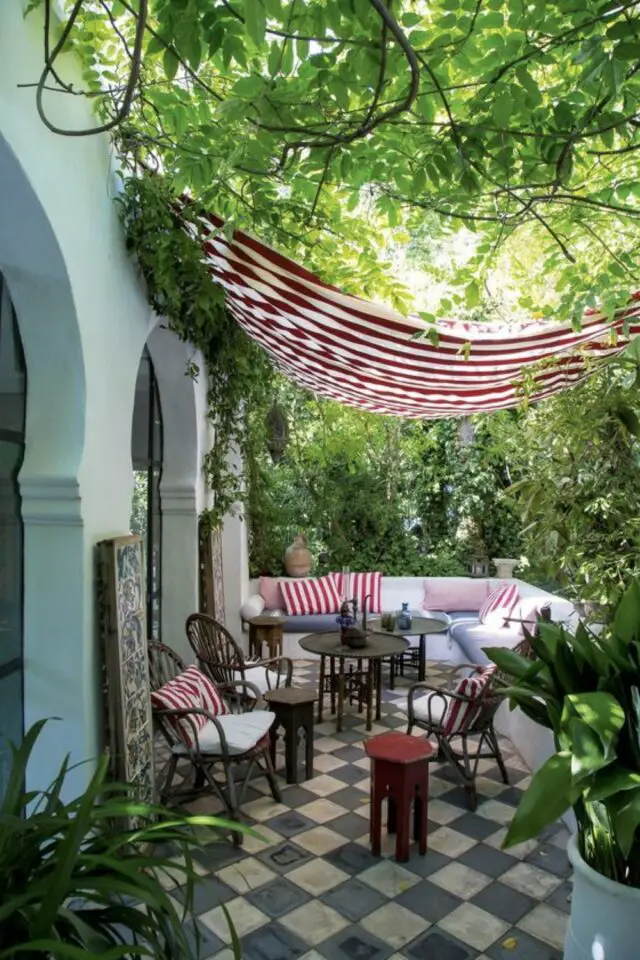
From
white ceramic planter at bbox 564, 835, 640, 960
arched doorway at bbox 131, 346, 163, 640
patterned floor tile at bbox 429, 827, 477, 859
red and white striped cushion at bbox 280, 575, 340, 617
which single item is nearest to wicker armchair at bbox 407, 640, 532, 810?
patterned floor tile at bbox 429, 827, 477, 859

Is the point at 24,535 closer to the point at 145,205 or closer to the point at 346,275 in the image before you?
the point at 145,205

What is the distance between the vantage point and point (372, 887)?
3174 millimetres

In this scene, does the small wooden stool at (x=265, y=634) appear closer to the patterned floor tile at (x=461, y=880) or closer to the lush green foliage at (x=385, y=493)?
the lush green foliage at (x=385, y=493)

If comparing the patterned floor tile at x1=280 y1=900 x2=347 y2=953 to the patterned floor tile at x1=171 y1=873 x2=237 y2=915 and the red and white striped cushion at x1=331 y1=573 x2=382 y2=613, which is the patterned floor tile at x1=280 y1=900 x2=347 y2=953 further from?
the red and white striped cushion at x1=331 y1=573 x2=382 y2=613

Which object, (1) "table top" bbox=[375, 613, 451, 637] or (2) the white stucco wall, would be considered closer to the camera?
(2) the white stucco wall

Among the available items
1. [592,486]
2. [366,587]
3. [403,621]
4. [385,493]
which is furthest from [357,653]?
[385,493]

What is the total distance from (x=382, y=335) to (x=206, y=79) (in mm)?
1499

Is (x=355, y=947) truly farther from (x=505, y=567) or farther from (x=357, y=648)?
(x=505, y=567)

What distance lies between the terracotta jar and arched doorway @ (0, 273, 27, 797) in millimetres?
5474

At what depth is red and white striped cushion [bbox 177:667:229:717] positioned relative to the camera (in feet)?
13.5

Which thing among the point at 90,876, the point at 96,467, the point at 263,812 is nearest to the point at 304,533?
the point at 263,812

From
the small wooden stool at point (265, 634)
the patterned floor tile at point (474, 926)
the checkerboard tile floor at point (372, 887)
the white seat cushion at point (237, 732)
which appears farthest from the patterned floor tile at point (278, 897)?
the small wooden stool at point (265, 634)

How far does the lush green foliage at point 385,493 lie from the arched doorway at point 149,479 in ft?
9.73

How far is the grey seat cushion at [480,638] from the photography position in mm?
6504
